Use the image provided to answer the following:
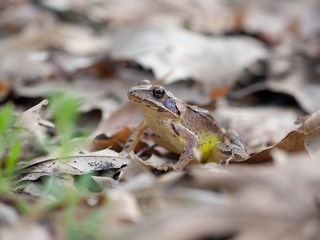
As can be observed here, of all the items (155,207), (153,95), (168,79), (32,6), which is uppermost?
(155,207)

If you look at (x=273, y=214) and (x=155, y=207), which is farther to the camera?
(x=155, y=207)

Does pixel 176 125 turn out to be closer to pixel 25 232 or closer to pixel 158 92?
pixel 158 92

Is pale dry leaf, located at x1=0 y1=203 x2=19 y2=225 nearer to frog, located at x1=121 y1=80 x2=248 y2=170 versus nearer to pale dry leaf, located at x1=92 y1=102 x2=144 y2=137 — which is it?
frog, located at x1=121 y1=80 x2=248 y2=170

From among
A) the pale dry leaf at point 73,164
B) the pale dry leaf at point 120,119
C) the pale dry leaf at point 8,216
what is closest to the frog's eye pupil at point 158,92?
the pale dry leaf at point 120,119

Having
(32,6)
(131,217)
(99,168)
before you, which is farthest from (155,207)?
(32,6)

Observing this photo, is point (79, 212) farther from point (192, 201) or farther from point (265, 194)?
point (265, 194)

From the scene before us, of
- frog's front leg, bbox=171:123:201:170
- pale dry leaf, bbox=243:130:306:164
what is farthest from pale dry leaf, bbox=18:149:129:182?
pale dry leaf, bbox=243:130:306:164

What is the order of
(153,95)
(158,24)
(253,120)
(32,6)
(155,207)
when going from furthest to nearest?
(32,6), (158,24), (253,120), (153,95), (155,207)

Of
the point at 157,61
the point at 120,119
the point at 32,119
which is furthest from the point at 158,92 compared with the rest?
the point at 157,61
